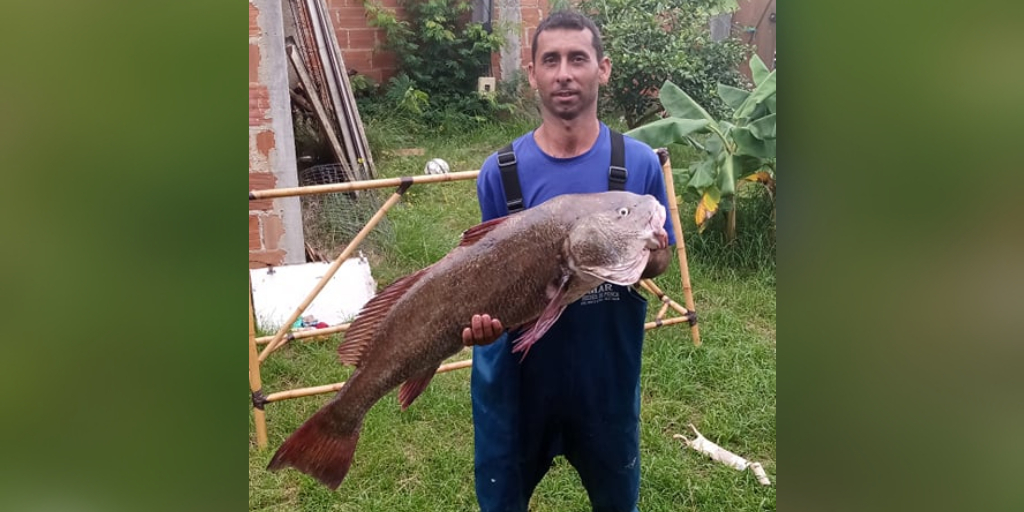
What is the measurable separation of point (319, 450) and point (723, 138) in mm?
1250

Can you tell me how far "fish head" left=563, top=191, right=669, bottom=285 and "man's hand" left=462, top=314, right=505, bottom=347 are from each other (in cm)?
20

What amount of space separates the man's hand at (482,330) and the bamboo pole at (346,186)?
1.29 ft

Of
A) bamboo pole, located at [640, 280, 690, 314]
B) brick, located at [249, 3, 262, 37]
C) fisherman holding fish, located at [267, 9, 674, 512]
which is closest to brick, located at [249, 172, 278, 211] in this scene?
brick, located at [249, 3, 262, 37]

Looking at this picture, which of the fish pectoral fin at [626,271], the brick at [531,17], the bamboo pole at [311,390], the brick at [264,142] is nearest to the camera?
Result: the fish pectoral fin at [626,271]

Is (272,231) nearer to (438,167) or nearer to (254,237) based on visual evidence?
(254,237)

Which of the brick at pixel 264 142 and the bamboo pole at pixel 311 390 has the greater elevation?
the brick at pixel 264 142

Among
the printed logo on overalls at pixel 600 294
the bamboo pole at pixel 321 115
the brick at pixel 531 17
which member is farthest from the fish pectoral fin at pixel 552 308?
the bamboo pole at pixel 321 115

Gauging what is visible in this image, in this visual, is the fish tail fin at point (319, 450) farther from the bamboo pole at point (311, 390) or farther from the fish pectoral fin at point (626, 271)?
the fish pectoral fin at point (626, 271)

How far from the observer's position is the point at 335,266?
5.81ft

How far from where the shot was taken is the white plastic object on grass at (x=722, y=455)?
1824 mm

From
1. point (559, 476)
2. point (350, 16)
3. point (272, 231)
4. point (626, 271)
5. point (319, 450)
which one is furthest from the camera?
point (559, 476)

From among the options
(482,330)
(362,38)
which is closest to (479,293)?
(482,330)
